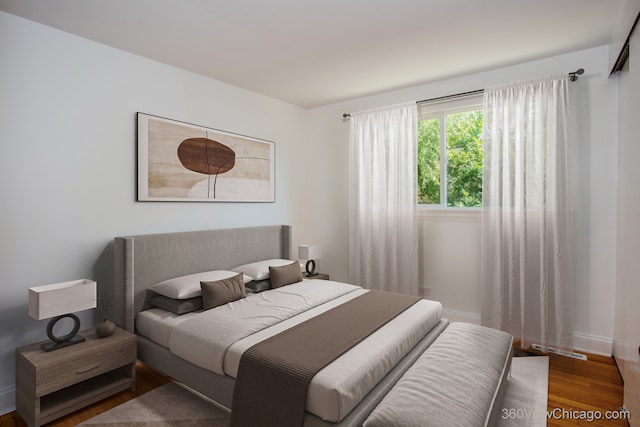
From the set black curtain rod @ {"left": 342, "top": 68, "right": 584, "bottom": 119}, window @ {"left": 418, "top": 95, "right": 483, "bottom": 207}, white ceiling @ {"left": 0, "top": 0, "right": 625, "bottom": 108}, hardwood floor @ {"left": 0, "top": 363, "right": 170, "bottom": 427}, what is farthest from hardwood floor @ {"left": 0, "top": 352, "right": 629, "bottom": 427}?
white ceiling @ {"left": 0, "top": 0, "right": 625, "bottom": 108}

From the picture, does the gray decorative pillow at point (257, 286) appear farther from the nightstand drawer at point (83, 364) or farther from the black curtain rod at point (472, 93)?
the black curtain rod at point (472, 93)

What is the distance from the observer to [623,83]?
2.69 m

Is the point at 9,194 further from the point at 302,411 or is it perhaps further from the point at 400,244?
the point at 400,244

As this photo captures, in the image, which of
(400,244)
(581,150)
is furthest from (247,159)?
(581,150)

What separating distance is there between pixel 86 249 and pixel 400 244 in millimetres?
3022

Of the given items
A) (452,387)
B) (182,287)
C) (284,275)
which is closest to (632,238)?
(452,387)

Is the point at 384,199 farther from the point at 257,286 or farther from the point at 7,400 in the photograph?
the point at 7,400

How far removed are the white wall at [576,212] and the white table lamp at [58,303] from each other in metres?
2.96

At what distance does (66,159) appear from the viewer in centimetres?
256

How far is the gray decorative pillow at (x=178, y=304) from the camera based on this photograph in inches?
105

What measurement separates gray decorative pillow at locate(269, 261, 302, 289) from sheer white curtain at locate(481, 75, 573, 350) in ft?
6.18

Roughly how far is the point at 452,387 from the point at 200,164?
288 centimetres

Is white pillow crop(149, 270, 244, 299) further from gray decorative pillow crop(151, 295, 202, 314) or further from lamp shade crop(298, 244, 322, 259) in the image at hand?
lamp shade crop(298, 244, 322, 259)

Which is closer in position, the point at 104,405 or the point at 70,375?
the point at 70,375
